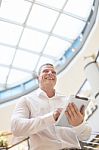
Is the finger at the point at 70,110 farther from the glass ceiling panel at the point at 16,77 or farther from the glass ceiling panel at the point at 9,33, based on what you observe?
the glass ceiling panel at the point at 16,77

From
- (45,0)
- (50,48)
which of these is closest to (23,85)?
(50,48)

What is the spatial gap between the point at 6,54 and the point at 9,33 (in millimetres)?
1733

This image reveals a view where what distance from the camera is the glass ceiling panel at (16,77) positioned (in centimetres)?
2220

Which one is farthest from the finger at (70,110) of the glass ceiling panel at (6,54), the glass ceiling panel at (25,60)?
the glass ceiling panel at (25,60)

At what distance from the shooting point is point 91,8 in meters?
17.3

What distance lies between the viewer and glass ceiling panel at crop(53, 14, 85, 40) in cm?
1895

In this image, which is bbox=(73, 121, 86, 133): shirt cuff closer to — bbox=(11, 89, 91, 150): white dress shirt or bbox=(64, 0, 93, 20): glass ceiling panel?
bbox=(11, 89, 91, 150): white dress shirt

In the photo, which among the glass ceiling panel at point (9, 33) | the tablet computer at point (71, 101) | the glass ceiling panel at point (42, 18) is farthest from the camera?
the glass ceiling panel at point (9, 33)

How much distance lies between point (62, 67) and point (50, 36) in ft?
7.90

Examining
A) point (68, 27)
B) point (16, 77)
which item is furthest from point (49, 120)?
point (16, 77)

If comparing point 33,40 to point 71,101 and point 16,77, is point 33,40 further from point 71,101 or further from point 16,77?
point 71,101

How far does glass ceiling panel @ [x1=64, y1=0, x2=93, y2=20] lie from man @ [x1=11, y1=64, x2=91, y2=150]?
14.8 meters

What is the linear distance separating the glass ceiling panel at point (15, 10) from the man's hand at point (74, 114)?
1556 centimetres

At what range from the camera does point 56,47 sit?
67.8 ft
